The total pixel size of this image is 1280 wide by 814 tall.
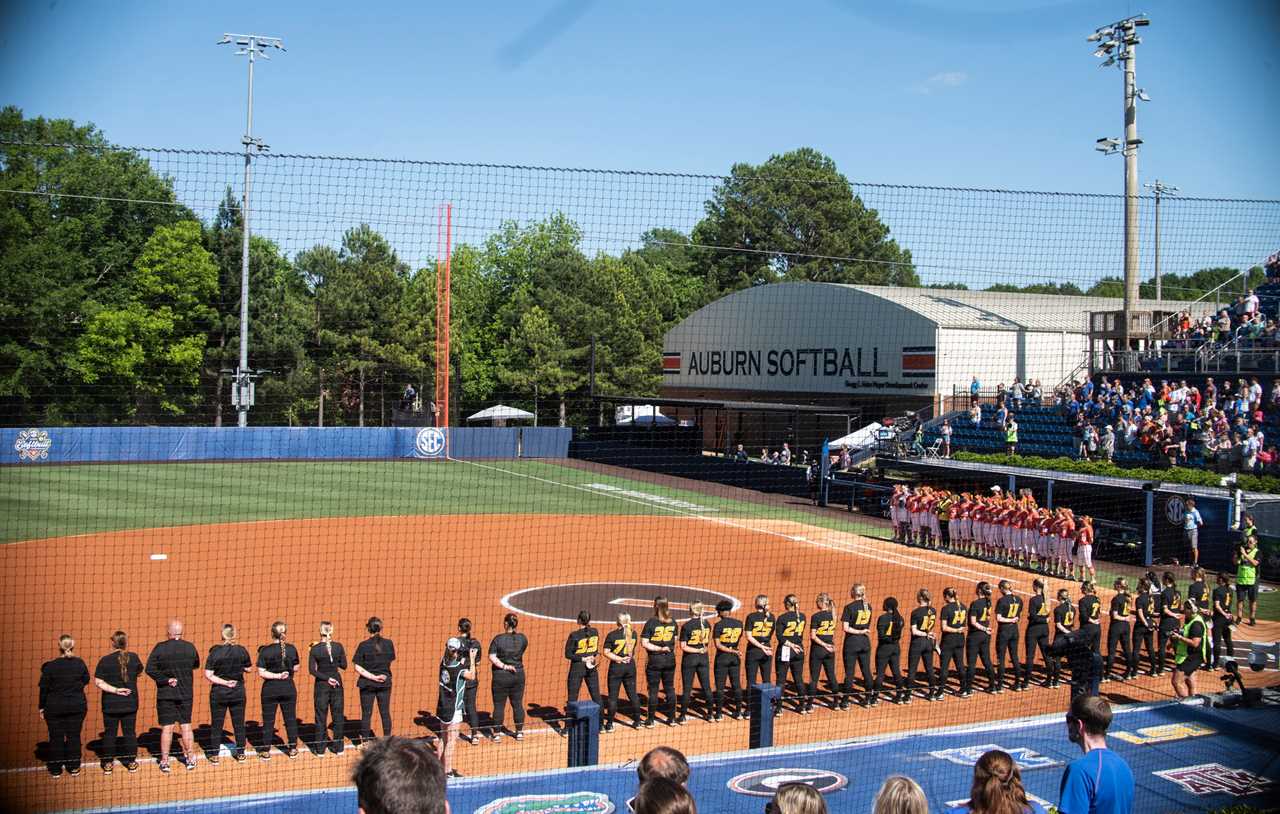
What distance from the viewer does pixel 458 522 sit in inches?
977

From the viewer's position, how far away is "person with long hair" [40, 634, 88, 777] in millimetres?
8328

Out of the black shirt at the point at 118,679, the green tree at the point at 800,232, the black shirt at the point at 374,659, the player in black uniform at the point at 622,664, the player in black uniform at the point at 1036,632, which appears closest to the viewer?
the black shirt at the point at 118,679

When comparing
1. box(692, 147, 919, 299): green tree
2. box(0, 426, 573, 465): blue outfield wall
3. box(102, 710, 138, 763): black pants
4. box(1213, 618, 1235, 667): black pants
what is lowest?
box(102, 710, 138, 763): black pants

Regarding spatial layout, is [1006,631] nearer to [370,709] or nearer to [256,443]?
[370,709]

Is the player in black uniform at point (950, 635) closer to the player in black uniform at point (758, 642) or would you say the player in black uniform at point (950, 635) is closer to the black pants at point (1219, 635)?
the player in black uniform at point (758, 642)

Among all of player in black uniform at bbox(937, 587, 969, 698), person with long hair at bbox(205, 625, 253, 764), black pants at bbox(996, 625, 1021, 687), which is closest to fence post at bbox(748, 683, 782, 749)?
player in black uniform at bbox(937, 587, 969, 698)

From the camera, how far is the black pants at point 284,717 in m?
Result: 9.02

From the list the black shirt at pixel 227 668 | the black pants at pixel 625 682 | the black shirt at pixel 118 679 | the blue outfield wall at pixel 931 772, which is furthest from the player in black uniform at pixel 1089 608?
the black shirt at pixel 118 679

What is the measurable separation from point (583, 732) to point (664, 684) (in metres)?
2.04

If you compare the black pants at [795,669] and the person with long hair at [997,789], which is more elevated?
the person with long hair at [997,789]

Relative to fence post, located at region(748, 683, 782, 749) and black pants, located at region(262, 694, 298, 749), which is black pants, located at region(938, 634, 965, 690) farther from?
black pants, located at region(262, 694, 298, 749)

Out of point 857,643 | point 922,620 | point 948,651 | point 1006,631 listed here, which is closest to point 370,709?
point 857,643

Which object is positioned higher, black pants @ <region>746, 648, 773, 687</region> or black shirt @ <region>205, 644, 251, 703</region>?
black shirt @ <region>205, 644, 251, 703</region>

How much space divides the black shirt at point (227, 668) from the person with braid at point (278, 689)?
16cm
